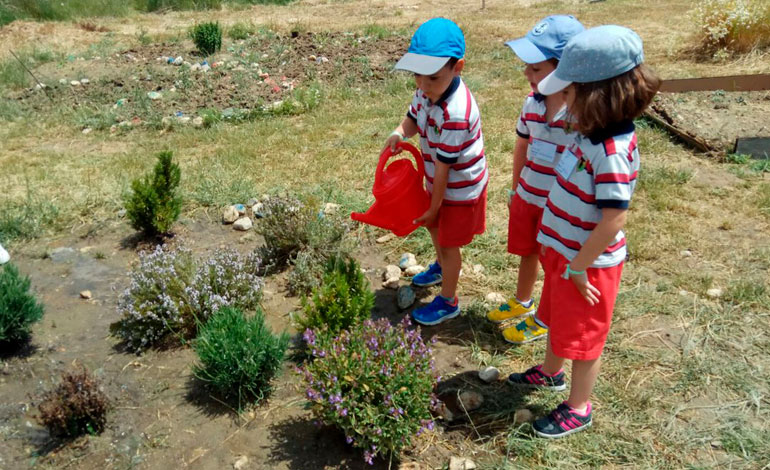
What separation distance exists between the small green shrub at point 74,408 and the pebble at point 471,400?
1.69m

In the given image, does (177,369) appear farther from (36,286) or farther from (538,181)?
(538,181)

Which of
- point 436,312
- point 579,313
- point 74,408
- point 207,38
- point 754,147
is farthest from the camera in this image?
point 207,38

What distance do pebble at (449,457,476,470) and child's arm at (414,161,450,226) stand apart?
1.19 m

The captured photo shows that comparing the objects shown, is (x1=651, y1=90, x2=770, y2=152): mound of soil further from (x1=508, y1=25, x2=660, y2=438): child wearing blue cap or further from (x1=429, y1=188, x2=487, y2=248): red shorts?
(x1=508, y1=25, x2=660, y2=438): child wearing blue cap

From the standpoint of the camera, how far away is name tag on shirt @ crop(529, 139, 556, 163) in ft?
9.45

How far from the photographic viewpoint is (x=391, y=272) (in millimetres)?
3992

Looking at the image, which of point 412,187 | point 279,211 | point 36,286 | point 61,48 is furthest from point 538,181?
point 61,48

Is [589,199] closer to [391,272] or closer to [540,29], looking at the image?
[540,29]

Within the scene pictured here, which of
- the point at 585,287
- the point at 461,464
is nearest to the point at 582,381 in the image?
the point at 585,287

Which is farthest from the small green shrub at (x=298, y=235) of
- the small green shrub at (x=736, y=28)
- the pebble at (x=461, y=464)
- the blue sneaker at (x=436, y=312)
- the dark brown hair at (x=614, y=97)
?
the small green shrub at (x=736, y=28)

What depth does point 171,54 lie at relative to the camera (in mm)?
9383

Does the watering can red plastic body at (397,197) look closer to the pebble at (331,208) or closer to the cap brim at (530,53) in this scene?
the cap brim at (530,53)

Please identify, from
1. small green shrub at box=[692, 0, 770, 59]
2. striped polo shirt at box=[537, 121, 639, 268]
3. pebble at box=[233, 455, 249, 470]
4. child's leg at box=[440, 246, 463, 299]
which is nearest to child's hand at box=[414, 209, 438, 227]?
child's leg at box=[440, 246, 463, 299]

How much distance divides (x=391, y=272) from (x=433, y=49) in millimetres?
1644
